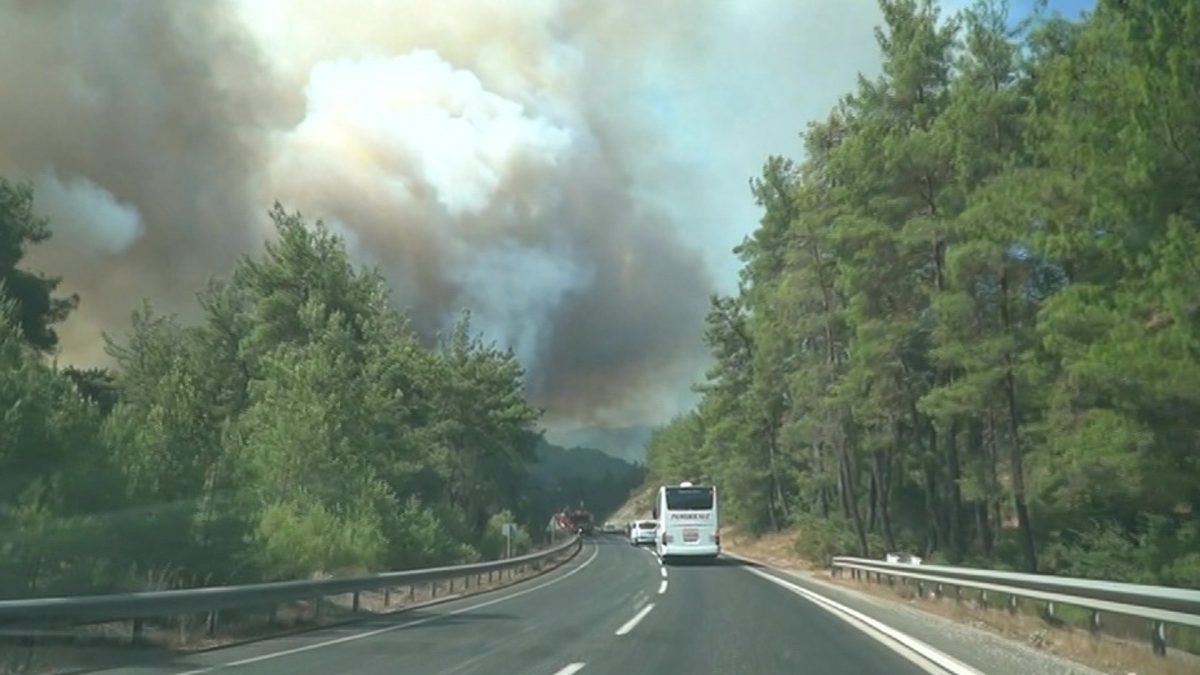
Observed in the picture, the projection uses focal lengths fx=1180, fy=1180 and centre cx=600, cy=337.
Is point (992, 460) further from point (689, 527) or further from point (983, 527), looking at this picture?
point (689, 527)

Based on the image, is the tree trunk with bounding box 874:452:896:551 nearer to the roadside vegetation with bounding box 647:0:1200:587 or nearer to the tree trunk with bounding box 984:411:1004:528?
the roadside vegetation with bounding box 647:0:1200:587

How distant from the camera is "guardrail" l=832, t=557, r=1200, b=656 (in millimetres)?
13281

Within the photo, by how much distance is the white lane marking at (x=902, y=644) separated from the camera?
→ 14117 mm

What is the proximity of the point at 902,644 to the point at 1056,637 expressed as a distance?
2.41m

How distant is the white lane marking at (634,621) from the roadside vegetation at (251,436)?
8.34 metres

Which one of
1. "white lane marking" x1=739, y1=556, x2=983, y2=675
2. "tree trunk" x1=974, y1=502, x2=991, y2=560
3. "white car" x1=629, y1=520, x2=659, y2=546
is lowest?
"white lane marking" x1=739, y1=556, x2=983, y2=675

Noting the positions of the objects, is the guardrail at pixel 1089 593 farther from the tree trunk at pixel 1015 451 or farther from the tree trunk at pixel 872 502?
→ the tree trunk at pixel 872 502

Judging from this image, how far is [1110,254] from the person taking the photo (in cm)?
2356

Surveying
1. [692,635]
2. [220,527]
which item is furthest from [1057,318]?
[220,527]

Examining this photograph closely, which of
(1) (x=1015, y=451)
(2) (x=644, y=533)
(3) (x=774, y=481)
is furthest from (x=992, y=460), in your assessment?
(2) (x=644, y=533)

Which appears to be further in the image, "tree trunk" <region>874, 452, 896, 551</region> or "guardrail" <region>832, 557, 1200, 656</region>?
"tree trunk" <region>874, 452, 896, 551</region>

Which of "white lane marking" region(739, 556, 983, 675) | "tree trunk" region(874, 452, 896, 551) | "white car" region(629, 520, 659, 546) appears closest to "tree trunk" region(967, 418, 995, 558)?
"tree trunk" region(874, 452, 896, 551)

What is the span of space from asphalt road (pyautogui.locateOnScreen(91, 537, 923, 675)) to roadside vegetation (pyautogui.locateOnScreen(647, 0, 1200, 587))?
8.19 m

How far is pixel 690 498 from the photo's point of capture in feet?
173
